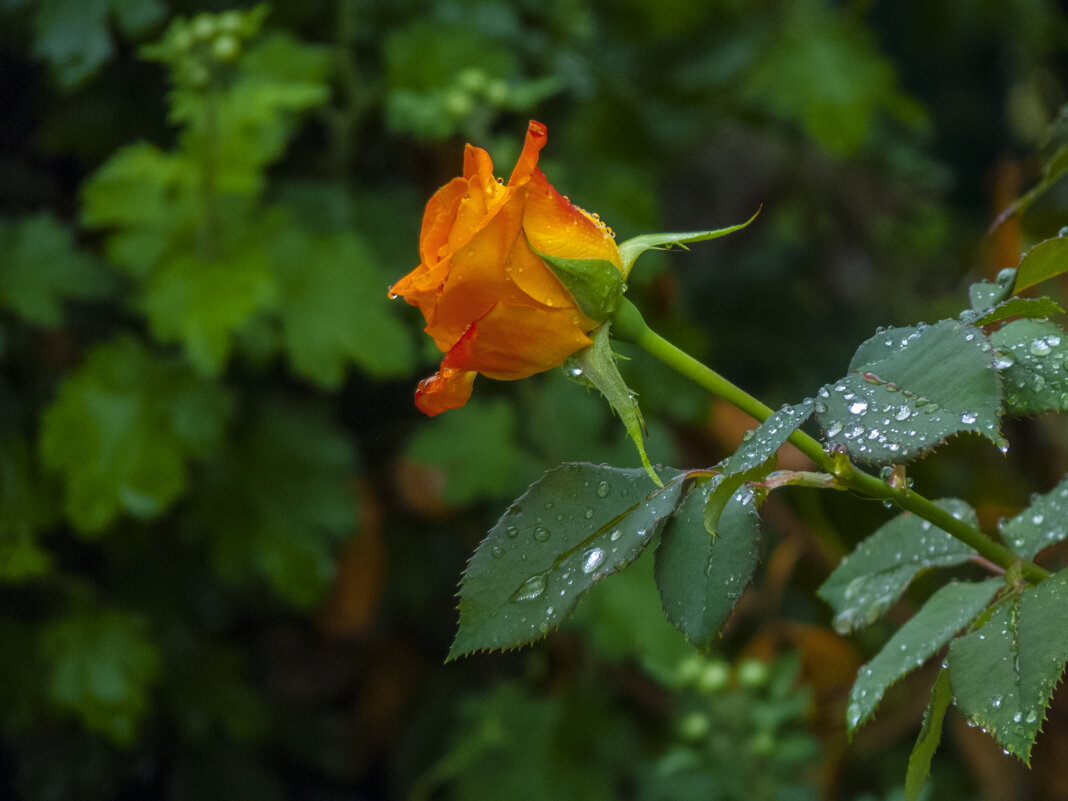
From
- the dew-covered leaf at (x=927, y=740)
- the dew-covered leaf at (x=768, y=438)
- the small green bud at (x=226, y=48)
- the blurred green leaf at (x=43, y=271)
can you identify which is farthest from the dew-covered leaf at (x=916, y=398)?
the blurred green leaf at (x=43, y=271)

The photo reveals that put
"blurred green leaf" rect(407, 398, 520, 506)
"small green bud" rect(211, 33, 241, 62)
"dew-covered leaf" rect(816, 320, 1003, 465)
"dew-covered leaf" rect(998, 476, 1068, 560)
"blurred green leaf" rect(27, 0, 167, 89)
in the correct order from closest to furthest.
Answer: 1. "dew-covered leaf" rect(816, 320, 1003, 465)
2. "dew-covered leaf" rect(998, 476, 1068, 560)
3. "small green bud" rect(211, 33, 241, 62)
4. "blurred green leaf" rect(27, 0, 167, 89)
5. "blurred green leaf" rect(407, 398, 520, 506)

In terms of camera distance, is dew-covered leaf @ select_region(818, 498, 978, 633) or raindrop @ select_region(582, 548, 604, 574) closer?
raindrop @ select_region(582, 548, 604, 574)

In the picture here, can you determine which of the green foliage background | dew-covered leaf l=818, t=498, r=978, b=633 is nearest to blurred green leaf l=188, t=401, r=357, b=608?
the green foliage background

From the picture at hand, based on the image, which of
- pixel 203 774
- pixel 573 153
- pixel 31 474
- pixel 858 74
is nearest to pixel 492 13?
pixel 573 153

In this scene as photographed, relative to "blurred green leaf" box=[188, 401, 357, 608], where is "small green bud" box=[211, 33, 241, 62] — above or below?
above

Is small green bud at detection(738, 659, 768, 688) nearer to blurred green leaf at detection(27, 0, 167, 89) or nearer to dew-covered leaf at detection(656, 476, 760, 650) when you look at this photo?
dew-covered leaf at detection(656, 476, 760, 650)

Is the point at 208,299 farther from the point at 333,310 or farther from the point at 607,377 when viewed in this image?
the point at 607,377
